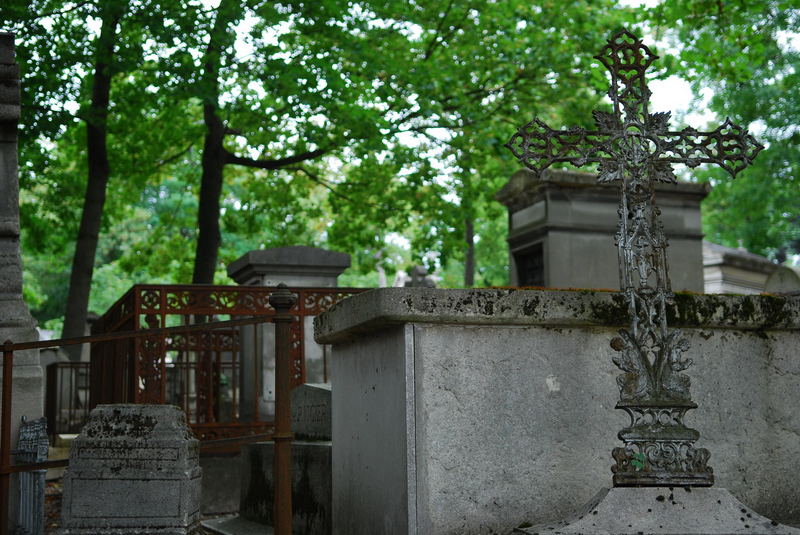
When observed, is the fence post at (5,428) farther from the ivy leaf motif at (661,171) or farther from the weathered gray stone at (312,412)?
the ivy leaf motif at (661,171)

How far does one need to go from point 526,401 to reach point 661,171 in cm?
127

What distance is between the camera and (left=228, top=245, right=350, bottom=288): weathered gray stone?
11.5m

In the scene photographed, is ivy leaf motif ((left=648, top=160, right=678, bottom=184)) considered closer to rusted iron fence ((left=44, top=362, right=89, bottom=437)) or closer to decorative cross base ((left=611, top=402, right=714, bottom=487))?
decorative cross base ((left=611, top=402, right=714, bottom=487))

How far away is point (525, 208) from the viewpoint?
12.4 meters

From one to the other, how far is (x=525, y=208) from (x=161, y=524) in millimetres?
8462

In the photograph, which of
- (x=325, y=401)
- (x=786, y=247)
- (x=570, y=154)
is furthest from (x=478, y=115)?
(x=786, y=247)

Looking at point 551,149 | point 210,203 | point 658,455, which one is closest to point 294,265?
point 210,203

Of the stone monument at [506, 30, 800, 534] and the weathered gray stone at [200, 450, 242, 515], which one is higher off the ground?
the stone monument at [506, 30, 800, 534]

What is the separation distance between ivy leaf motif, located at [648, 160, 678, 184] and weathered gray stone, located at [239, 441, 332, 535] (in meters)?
2.74

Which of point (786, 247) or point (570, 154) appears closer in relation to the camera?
point (570, 154)

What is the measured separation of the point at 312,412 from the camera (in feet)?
21.5

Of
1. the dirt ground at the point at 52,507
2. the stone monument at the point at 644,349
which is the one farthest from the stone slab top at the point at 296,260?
the stone monument at the point at 644,349

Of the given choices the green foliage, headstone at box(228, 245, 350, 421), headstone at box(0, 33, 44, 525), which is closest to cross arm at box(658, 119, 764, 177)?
headstone at box(0, 33, 44, 525)

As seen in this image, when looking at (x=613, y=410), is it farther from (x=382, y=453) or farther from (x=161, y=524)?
(x=161, y=524)
